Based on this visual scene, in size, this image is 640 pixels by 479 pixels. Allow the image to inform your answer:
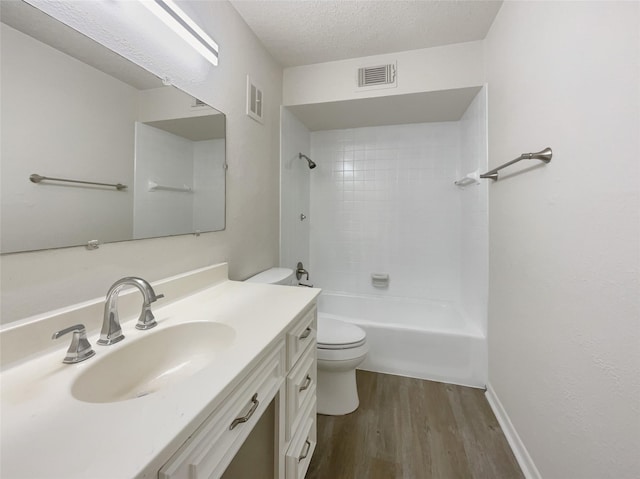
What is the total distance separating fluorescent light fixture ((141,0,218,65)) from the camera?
1.03 meters

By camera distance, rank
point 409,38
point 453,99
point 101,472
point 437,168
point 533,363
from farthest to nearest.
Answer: point 437,168 → point 453,99 → point 409,38 → point 533,363 → point 101,472

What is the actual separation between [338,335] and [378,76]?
6.04ft

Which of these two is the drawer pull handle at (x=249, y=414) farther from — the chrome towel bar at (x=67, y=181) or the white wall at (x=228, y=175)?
the chrome towel bar at (x=67, y=181)

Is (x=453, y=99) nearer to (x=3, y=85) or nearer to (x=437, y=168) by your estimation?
(x=437, y=168)

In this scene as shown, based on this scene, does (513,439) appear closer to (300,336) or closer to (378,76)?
(300,336)

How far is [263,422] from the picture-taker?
2.48 feet

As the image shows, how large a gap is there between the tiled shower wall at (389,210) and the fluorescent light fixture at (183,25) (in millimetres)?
1659

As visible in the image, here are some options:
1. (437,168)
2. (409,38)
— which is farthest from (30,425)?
(437,168)

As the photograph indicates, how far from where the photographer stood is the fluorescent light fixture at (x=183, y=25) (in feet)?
3.38

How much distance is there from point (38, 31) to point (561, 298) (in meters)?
1.83

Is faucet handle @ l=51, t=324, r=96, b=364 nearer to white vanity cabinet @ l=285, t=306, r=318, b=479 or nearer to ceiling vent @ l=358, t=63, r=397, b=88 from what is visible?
white vanity cabinet @ l=285, t=306, r=318, b=479

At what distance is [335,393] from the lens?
156 centimetres

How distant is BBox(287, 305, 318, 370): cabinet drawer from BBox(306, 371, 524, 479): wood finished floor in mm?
626

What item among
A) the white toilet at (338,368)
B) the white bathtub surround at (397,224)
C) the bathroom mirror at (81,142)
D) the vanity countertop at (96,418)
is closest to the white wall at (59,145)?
the bathroom mirror at (81,142)
